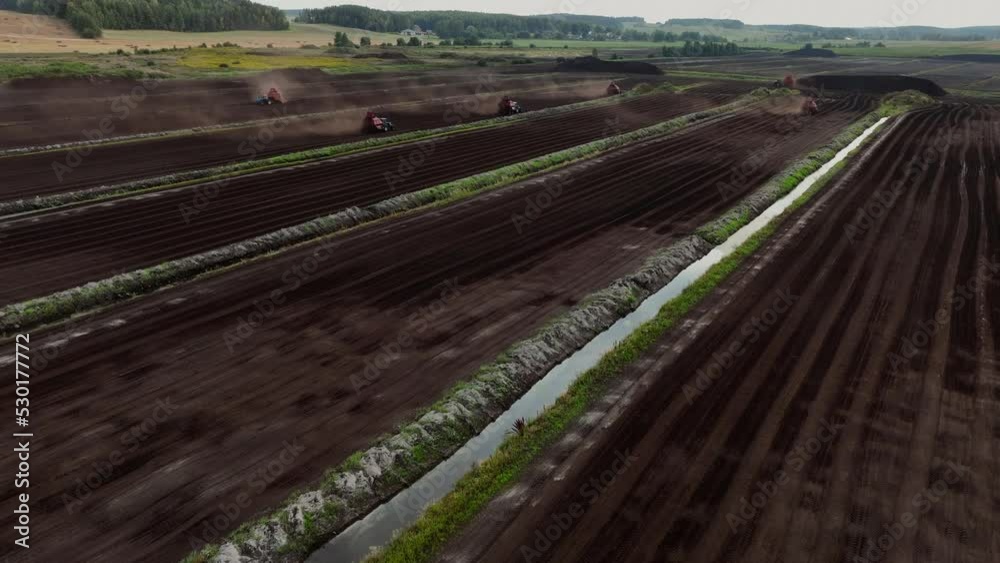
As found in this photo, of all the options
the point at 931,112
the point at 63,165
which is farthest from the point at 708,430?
the point at 931,112

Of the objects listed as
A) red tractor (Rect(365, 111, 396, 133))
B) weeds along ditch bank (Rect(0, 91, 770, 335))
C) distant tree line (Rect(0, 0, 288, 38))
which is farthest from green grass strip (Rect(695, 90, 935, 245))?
distant tree line (Rect(0, 0, 288, 38))

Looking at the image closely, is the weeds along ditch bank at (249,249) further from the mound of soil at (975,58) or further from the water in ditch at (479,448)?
the mound of soil at (975,58)

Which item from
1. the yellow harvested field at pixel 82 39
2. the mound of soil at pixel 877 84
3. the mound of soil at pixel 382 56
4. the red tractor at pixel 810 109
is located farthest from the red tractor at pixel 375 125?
the mound of soil at pixel 382 56

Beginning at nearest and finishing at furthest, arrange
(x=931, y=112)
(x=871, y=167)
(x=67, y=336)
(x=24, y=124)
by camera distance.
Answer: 1. (x=67, y=336)
2. (x=871, y=167)
3. (x=24, y=124)
4. (x=931, y=112)

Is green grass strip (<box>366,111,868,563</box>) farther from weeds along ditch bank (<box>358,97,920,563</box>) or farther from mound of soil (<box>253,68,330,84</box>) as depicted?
mound of soil (<box>253,68,330,84</box>)

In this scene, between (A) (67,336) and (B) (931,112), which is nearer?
(A) (67,336)

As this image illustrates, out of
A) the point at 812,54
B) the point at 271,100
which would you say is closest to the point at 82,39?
the point at 271,100

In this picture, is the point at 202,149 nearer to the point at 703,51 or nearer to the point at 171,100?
the point at 171,100

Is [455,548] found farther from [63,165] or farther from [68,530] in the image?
[63,165]
